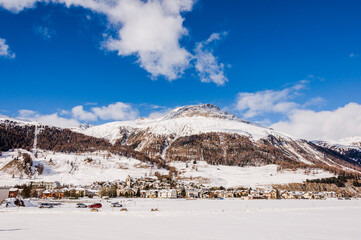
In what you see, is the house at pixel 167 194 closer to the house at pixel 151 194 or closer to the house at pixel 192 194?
the house at pixel 151 194

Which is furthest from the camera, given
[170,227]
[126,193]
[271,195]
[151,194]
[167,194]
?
[271,195]

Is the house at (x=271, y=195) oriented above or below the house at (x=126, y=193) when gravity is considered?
below

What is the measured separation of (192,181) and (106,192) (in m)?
86.9

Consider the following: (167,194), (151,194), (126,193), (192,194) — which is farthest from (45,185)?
(192,194)

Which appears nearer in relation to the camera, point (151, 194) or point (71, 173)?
point (151, 194)

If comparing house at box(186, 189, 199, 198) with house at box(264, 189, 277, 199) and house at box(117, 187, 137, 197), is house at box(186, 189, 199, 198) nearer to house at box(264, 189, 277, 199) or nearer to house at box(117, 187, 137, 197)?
house at box(117, 187, 137, 197)

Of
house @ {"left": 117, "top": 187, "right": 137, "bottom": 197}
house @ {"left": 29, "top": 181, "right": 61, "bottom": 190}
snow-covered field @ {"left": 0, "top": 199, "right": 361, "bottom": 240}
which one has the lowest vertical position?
house @ {"left": 117, "top": 187, "right": 137, "bottom": 197}

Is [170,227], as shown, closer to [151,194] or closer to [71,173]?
[151,194]

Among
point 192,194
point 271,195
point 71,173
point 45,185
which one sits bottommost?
point 271,195

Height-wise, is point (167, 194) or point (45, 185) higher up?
point (45, 185)

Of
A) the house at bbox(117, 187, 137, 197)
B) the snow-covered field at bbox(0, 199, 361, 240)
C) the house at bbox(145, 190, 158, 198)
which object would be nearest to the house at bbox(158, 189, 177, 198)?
the house at bbox(145, 190, 158, 198)

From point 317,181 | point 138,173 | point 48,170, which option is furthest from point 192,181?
point 48,170

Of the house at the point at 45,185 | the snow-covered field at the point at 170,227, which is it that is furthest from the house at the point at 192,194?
the snow-covered field at the point at 170,227

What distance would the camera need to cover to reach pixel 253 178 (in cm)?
19388
